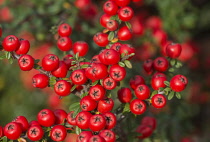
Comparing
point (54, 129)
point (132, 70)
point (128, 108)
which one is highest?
point (54, 129)

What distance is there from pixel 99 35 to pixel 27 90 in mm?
4170

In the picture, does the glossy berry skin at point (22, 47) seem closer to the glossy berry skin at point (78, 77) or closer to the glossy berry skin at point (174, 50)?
the glossy berry skin at point (78, 77)

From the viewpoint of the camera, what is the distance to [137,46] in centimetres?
664

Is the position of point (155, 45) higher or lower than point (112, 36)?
lower

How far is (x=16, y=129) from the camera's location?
287cm

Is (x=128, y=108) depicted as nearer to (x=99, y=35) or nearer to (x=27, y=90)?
(x=99, y=35)

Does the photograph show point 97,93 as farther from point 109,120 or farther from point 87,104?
point 109,120

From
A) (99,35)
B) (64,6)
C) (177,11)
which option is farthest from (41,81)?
(177,11)

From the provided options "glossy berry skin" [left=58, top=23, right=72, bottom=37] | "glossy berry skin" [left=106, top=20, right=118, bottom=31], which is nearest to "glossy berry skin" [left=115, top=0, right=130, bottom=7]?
"glossy berry skin" [left=106, top=20, right=118, bottom=31]

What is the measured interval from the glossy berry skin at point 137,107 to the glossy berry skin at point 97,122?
407 mm

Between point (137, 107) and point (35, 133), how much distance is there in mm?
1073

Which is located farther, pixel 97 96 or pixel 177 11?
pixel 177 11

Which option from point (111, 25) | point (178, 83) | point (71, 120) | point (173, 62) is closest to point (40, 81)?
point (71, 120)

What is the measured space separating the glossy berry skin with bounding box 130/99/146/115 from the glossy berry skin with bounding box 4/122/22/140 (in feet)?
3.86
